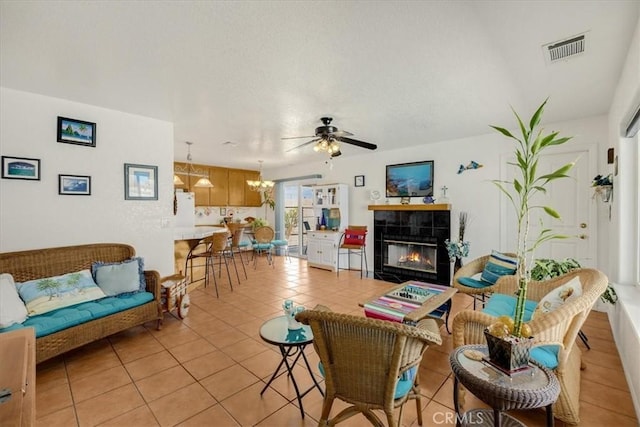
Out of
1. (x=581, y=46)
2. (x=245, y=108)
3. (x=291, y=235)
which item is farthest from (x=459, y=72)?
(x=291, y=235)

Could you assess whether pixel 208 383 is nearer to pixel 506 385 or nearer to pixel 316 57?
pixel 506 385

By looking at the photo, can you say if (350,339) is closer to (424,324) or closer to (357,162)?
(424,324)

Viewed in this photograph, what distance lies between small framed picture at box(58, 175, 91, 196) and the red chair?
4.17 meters

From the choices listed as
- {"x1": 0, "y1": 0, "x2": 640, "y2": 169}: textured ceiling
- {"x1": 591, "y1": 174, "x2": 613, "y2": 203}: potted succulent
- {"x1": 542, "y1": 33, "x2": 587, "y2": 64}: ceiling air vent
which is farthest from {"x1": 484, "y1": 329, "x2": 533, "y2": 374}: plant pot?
{"x1": 591, "y1": 174, "x2": 613, "y2": 203}: potted succulent

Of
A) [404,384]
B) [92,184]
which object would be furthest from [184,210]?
[404,384]

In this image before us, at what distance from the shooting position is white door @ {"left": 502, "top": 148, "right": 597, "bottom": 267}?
362 cm

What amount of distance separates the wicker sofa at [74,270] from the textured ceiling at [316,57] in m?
1.61

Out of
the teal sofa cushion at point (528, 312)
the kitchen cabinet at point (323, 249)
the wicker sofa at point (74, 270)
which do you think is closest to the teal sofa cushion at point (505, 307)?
the teal sofa cushion at point (528, 312)

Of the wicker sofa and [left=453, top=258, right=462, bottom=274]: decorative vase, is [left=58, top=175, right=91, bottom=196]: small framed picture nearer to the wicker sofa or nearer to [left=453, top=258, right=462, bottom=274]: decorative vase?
the wicker sofa

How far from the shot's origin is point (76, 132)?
308 cm

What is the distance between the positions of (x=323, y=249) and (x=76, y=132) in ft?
14.8

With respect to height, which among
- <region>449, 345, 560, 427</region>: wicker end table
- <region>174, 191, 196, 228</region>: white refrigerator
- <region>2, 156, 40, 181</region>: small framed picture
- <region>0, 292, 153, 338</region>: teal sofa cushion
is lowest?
<region>0, 292, 153, 338</region>: teal sofa cushion

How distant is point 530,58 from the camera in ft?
7.26

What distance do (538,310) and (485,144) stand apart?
125 inches
